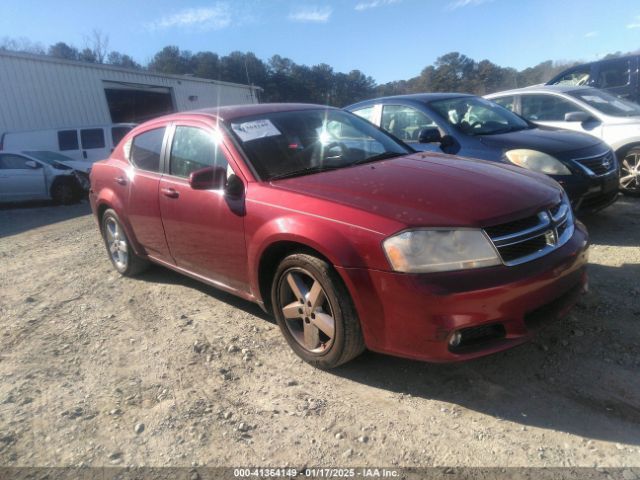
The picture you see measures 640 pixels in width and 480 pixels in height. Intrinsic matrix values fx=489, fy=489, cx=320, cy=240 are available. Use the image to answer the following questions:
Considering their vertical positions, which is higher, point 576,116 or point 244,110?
point 244,110

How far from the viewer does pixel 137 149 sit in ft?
14.7

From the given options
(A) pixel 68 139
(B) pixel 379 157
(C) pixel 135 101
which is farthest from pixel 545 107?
(C) pixel 135 101

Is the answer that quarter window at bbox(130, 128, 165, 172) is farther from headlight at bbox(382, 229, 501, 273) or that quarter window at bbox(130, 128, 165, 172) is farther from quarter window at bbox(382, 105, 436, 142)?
quarter window at bbox(382, 105, 436, 142)

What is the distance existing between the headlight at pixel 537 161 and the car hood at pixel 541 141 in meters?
0.06

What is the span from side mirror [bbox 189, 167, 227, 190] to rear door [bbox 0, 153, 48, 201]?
1011 centimetres

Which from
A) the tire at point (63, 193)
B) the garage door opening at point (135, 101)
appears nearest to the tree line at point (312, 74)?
the garage door opening at point (135, 101)

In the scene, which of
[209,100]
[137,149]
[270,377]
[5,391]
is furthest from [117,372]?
[209,100]

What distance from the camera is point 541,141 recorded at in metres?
5.09

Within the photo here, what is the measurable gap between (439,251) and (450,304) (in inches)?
10.3

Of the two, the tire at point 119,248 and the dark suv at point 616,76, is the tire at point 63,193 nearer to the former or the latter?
the tire at point 119,248

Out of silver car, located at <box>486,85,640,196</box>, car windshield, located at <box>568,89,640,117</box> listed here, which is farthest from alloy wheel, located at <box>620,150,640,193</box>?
car windshield, located at <box>568,89,640,117</box>

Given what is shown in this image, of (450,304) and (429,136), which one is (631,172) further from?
(450,304)

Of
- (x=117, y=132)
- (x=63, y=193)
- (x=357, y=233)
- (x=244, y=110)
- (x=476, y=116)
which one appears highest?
(x=244, y=110)

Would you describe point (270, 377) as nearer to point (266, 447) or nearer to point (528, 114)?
point (266, 447)
